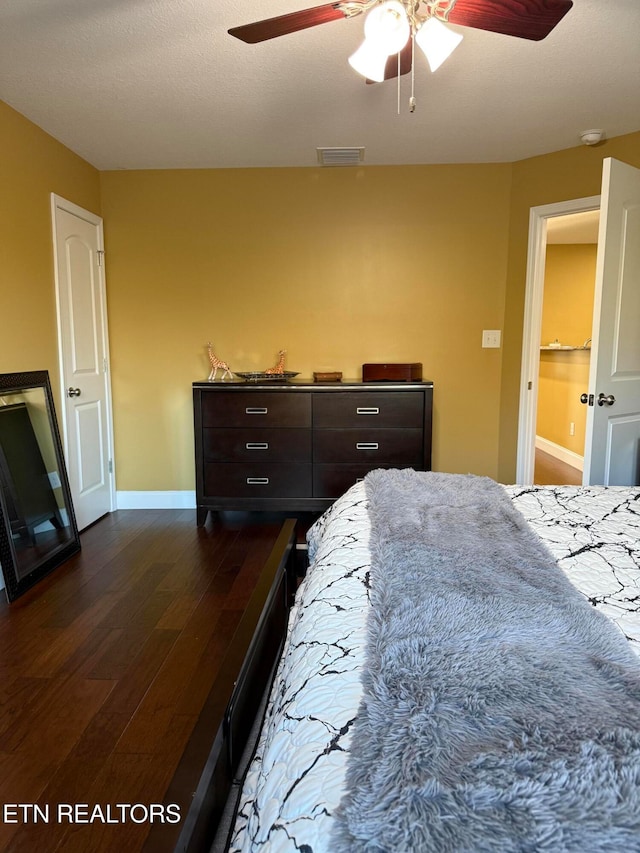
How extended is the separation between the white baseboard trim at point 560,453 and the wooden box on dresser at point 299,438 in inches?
104

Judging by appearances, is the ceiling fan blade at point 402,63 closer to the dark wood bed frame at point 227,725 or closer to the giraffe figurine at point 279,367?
the dark wood bed frame at point 227,725

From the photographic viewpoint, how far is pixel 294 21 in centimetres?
162

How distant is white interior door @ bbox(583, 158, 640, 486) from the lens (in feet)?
8.27

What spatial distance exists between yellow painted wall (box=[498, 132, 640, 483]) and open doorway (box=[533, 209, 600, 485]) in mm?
1366

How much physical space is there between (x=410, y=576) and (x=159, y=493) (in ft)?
10.4

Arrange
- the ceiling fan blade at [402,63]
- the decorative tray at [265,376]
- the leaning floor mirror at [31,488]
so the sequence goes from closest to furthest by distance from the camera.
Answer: the ceiling fan blade at [402,63] < the leaning floor mirror at [31,488] < the decorative tray at [265,376]

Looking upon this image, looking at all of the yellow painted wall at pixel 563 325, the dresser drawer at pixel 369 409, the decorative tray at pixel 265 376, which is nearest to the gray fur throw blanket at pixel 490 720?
the dresser drawer at pixel 369 409

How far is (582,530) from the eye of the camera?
4.84ft

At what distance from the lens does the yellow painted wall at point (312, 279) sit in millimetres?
3676

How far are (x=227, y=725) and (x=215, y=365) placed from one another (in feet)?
9.78

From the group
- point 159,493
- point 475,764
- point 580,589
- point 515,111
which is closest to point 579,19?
point 515,111

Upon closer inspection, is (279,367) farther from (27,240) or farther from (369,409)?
(27,240)

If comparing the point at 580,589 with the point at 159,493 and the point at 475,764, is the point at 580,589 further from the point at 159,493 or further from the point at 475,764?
the point at 159,493

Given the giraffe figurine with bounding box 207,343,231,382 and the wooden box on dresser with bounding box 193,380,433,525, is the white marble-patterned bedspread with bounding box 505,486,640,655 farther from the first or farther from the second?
the giraffe figurine with bounding box 207,343,231,382
